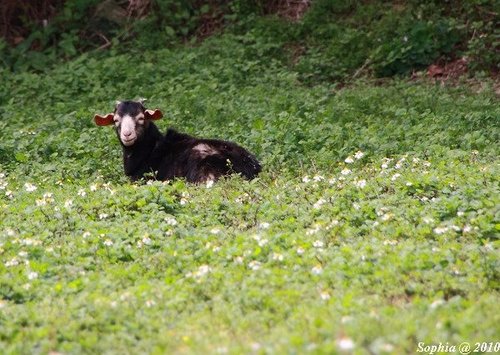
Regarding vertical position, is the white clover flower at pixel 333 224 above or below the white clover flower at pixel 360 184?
above

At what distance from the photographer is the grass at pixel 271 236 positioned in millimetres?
7105

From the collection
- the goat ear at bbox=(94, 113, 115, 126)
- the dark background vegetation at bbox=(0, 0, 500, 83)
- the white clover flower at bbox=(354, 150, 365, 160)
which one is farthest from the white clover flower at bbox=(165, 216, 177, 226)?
the dark background vegetation at bbox=(0, 0, 500, 83)

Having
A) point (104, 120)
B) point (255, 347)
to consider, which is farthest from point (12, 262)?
point (104, 120)

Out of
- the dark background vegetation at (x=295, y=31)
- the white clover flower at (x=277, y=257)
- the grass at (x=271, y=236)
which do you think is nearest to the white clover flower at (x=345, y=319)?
the grass at (x=271, y=236)

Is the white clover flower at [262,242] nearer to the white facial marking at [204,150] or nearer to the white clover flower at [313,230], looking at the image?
the white clover flower at [313,230]

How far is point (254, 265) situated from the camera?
859cm

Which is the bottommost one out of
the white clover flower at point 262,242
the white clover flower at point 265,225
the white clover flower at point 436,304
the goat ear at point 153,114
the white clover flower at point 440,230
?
the goat ear at point 153,114

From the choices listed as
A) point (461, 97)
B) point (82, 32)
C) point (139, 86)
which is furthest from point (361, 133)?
point (82, 32)

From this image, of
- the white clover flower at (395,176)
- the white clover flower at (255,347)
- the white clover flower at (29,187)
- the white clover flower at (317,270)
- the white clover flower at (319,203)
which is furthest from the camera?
the white clover flower at (29,187)

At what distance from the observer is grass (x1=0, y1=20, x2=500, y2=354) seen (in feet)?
23.3

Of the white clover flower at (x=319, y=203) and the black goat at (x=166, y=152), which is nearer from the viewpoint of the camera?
the white clover flower at (x=319, y=203)

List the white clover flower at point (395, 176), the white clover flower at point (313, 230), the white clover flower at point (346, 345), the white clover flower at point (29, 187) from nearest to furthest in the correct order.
→ the white clover flower at point (346, 345)
the white clover flower at point (313, 230)
the white clover flower at point (395, 176)
the white clover flower at point (29, 187)

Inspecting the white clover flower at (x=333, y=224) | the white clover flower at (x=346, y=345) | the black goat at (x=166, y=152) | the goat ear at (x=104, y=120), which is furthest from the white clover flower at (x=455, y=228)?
the goat ear at (x=104, y=120)

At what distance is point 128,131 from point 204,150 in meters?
1.17
